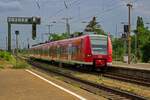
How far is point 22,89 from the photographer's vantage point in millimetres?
20062

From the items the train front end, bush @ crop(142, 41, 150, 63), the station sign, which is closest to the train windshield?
the train front end

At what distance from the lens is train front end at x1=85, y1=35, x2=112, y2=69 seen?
3938 cm

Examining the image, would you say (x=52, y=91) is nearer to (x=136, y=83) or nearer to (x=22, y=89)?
(x=22, y=89)

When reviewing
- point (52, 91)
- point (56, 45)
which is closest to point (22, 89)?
point (52, 91)

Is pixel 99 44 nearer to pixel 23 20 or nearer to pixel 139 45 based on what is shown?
pixel 23 20

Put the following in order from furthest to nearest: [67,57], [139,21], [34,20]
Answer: [139,21] → [34,20] → [67,57]

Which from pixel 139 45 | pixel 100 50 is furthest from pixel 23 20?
pixel 139 45

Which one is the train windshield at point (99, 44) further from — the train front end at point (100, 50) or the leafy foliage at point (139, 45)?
the leafy foliage at point (139, 45)

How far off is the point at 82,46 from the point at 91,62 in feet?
6.20

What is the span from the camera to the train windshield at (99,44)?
130ft

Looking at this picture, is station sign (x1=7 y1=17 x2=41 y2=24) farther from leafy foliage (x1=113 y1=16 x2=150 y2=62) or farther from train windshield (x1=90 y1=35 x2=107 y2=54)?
train windshield (x1=90 y1=35 x2=107 y2=54)

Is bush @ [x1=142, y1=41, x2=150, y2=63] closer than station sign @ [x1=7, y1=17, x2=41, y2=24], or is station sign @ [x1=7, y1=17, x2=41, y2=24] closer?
station sign @ [x1=7, y1=17, x2=41, y2=24]

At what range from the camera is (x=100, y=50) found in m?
39.9

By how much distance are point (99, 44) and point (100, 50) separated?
1.63 feet
